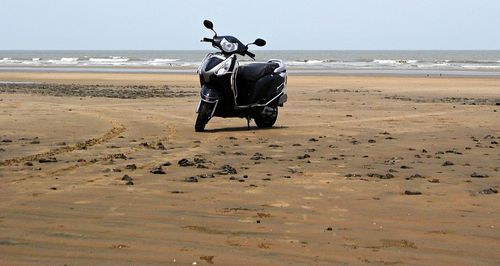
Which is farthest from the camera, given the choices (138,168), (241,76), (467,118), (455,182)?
(467,118)

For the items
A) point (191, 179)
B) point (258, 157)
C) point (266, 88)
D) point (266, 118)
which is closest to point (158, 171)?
point (191, 179)

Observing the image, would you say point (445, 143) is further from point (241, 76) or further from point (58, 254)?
point (58, 254)

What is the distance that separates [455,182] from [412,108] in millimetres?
11183

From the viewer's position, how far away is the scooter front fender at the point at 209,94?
41.3 ft

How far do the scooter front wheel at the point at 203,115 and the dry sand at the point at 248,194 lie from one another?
23cm

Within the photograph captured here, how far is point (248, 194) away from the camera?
6.63 metres

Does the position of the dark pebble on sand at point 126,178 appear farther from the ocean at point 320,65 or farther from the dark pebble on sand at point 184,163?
the ocean at point 320,65

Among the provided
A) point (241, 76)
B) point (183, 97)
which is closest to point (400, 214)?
point (241, 76)

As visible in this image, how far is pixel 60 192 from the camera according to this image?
655 centimetres

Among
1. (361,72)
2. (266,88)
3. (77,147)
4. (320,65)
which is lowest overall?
(77,147)

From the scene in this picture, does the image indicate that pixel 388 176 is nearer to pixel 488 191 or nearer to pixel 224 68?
pixel 488 191

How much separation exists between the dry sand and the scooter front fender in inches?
20.0

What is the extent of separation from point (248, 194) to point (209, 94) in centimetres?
612
